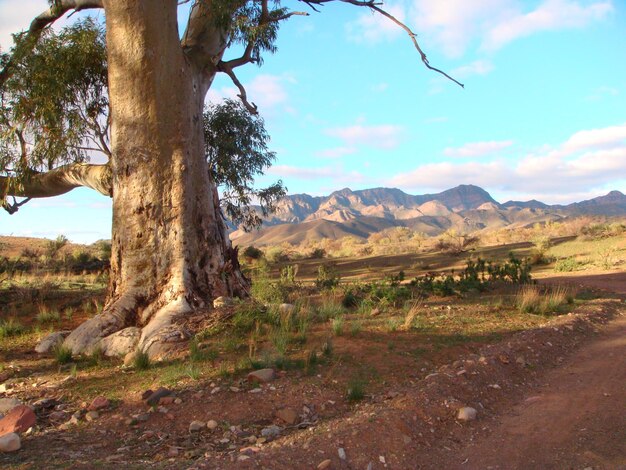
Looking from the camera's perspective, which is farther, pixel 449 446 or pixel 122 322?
pixel 122 322

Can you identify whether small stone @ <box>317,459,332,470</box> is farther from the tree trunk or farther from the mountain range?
the mountain range

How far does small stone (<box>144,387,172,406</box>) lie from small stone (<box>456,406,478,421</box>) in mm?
2660

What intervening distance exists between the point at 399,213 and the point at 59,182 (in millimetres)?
134286

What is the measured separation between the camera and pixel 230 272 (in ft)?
28.3

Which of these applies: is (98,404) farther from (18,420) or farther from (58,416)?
(18,420)

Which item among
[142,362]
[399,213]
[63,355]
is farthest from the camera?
[399,213]

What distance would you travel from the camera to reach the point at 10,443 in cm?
384

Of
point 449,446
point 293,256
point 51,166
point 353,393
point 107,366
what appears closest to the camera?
point 449,446

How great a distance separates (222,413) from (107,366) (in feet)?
8.75

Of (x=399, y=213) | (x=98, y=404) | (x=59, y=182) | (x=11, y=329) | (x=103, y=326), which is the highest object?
(x=399, y=213)

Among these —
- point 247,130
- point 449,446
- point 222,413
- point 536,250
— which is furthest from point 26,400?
point 536,250

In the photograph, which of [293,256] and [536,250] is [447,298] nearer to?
[536,250]

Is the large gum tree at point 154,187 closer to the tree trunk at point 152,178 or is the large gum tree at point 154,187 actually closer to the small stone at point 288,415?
the tree trunk at point 152,178

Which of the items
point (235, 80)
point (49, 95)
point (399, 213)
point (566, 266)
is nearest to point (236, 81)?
point (235, 80)
